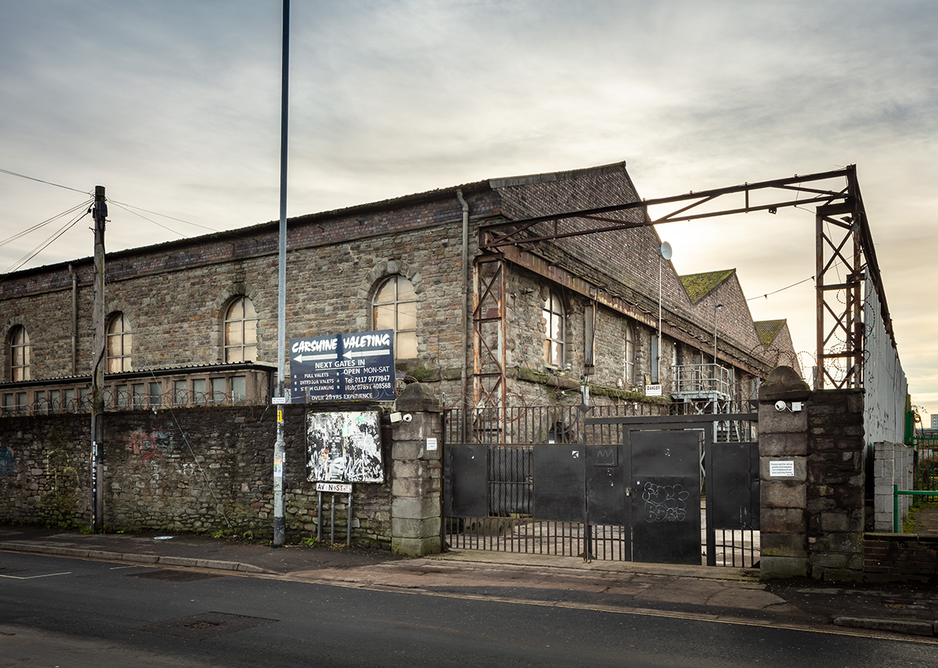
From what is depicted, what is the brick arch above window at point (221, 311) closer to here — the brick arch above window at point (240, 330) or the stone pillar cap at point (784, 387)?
the brick arch above window at point (240, 330)

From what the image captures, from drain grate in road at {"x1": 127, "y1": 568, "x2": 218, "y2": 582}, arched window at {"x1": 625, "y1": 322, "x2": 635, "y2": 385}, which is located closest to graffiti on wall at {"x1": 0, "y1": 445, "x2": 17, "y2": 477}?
drain grate in road at {"x1": 127, "y1": 568, "x2": 218, "y2": 582}

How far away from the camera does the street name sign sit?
1495 cm

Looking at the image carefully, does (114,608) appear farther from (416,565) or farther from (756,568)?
(756,568)

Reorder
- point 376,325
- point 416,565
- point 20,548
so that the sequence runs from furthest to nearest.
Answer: point 376,325, point 20,548, point 416,565

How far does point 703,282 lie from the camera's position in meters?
40.2

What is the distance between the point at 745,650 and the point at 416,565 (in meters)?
6.13

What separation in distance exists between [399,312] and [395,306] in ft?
0.69

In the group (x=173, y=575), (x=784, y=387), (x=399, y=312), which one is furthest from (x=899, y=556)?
(x=399, y=312)

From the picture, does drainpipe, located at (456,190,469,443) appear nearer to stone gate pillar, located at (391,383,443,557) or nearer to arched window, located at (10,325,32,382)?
stone gate pillar, located at (391,383,443,557)

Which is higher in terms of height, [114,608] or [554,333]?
[554,333]

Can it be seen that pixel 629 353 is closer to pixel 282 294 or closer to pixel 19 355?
pixel 282 294

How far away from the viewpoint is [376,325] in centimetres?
2048

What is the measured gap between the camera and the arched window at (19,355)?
2778 cm

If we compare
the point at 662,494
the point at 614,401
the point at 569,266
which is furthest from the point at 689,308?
the point at 662,494
